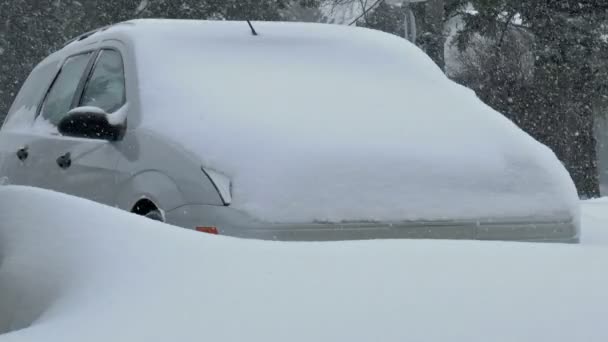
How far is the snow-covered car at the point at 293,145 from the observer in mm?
3268

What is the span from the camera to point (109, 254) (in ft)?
5.59

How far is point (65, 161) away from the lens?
173 inches

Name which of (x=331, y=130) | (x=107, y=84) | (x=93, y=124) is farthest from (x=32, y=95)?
(x=331, y=130)

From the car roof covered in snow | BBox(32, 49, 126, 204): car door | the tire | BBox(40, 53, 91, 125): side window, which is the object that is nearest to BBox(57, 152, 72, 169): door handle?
BBox(32, 49, 126, 204): car door

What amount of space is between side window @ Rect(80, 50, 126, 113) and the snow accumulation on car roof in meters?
0.19

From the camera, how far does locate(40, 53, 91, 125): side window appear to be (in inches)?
195

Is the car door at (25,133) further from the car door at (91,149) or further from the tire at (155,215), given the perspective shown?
the tire at (155,215)

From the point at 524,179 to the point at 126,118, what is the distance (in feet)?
5.72

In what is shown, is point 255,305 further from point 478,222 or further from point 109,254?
point 478,222

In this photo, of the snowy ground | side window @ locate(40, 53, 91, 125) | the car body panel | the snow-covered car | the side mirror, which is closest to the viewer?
the snowy ground

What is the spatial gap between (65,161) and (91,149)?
27cm

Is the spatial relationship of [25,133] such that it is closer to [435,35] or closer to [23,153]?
[23,153]

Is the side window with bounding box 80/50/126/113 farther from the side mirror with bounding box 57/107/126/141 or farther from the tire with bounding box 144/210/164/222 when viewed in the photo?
the tire with bounding box 144/210/164/222

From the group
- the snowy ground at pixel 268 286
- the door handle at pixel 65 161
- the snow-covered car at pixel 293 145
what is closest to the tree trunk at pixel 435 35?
the snow-covered car at pixel 293 145
